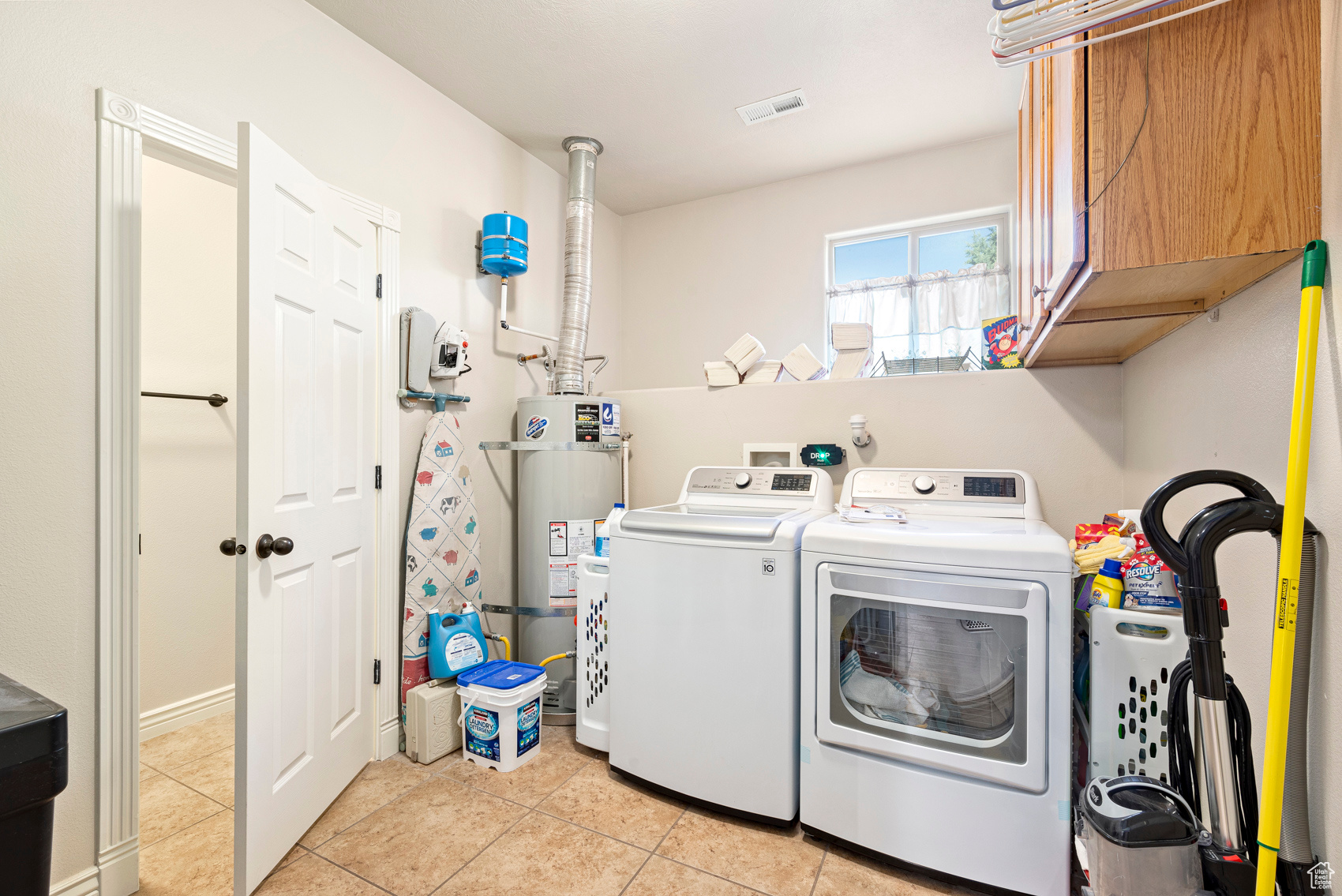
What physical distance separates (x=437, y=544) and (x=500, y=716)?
74cm

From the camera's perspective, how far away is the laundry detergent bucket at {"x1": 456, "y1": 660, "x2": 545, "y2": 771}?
7.30 feet

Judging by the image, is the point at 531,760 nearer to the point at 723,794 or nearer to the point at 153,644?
the point at 723,794

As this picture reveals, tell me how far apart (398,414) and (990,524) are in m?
2.23

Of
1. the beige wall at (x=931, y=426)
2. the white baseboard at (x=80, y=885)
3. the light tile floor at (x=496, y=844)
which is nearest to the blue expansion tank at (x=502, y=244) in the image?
the beige wall at (x=931, y=426)

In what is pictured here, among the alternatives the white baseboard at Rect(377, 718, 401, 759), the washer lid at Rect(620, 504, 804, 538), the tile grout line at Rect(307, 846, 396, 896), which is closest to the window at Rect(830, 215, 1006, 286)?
the washer lid at Rect(620, 504, 804, 538)

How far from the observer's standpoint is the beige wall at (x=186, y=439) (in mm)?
2570

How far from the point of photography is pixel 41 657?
150cm

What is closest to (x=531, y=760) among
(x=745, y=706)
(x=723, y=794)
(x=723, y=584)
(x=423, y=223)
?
(x=723, y=794)

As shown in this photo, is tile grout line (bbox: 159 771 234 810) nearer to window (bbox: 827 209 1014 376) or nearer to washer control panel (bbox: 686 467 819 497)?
washer control panel (bbox: 686 467 819 497)

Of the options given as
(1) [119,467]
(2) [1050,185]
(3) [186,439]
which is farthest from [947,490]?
(3) [186,439]

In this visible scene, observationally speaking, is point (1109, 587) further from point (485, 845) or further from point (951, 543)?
point (485, 845)

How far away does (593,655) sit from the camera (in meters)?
2.36

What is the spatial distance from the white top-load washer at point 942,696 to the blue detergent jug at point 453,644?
1399mm

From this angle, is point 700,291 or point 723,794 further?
point 700,291
